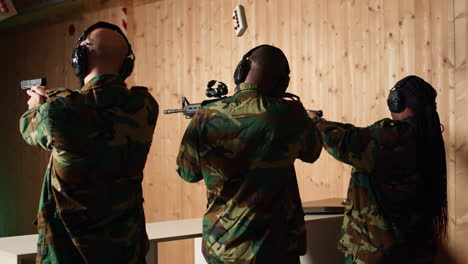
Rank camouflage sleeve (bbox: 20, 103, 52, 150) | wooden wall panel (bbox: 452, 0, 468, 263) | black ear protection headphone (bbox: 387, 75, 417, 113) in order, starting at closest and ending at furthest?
camouflage sleeve (bbox: 20, 103, 52, 150) < black ear protection headphone (bbox: 387, 75, 417, 113) < wooden wall panel (bbox: 452, 0, 468, 263)

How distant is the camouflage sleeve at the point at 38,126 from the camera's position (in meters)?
1.83

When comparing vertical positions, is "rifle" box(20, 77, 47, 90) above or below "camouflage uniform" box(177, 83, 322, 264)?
above

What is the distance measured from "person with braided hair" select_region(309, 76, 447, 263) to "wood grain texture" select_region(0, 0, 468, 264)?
658 mm

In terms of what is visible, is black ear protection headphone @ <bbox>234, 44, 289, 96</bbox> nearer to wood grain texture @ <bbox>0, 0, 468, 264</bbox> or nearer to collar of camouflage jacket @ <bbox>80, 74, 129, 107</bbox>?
collar of camouflage jacket @ <bbox>80, 74, 129, 107</bbox>

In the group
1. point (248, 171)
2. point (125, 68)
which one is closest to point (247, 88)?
point (248, 171)

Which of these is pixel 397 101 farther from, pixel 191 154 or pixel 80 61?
pixel 80 61

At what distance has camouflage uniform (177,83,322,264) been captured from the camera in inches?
87.7

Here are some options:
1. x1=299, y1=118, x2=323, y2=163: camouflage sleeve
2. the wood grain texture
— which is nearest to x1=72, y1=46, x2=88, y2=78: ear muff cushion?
x1=299, y1=118, x2=323, y2=163: camouflage sleeve

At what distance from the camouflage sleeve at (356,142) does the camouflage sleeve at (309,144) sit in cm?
50

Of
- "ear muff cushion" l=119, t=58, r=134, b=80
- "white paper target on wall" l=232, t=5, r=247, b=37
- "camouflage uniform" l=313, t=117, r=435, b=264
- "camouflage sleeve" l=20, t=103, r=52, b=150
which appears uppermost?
"white paper target on wall" l=232, t=5, r=247, b=37

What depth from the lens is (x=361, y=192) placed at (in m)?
2.95

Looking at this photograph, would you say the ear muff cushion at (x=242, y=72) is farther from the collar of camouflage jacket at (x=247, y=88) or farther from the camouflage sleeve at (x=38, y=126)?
the camouflage sleeve at (x=38, y=126)

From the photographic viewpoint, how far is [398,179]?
2848 millimetres

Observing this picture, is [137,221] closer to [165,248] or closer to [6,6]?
[165,248]
